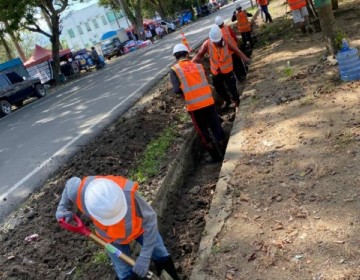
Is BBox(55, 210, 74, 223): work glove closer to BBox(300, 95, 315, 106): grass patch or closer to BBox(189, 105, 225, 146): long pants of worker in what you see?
BBox(189, 105, 225, 146): long pants of worker

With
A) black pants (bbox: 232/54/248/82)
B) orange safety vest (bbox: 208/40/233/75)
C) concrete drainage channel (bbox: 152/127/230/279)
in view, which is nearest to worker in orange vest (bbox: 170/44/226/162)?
concrete drainage channel (bbox: 152/127/230/279)

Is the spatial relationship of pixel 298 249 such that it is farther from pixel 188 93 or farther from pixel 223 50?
pixel 223 50

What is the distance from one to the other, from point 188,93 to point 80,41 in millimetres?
74418

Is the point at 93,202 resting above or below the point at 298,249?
above

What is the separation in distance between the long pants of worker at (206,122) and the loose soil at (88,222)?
38cm

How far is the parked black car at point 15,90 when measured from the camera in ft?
55.0

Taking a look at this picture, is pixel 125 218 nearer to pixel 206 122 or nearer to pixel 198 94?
pixel 198 94

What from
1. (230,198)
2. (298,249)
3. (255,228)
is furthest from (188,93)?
(298,249)

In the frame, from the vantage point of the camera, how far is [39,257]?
441 centimetres

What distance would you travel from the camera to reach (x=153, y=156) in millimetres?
6246

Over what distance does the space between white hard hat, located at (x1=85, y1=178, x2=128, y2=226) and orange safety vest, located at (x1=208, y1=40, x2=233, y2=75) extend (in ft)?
16.8

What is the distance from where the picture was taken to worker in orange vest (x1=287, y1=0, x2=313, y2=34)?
1088 centimetres

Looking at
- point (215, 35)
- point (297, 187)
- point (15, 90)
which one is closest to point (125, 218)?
point (297, 187)

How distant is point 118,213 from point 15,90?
53.2 feet
